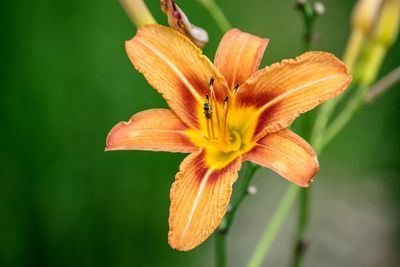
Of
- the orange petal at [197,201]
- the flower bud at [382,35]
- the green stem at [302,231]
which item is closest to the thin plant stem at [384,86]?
the flower bud at [382,35]

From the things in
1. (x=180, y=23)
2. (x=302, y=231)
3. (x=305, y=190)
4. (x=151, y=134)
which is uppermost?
(x=180, y=23)

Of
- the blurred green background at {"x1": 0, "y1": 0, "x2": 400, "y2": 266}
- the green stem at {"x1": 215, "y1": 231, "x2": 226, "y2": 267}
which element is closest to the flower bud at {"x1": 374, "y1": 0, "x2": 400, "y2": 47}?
the green stem at {"x1": 215, "y1": 231, "x2": 226, "y2": 267}

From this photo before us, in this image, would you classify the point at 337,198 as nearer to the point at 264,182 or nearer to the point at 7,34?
the point at 264,182

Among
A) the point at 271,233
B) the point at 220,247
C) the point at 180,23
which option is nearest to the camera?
the point at 180,23

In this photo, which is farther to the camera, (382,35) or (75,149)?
(75,149)

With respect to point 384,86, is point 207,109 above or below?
above

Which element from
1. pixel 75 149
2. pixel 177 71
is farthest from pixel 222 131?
pixel 75 149

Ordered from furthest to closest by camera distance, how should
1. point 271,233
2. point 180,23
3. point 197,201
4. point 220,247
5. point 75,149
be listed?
point 75,149
point 271,233
point 220,247
point 180,23
point 197,201

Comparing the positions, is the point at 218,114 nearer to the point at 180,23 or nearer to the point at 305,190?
the point at 180,23
